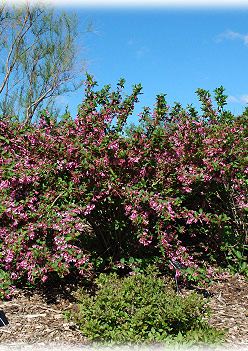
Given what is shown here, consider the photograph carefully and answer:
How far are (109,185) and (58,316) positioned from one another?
4.20 ft

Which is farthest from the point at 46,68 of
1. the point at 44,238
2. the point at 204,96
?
the point at 44,238

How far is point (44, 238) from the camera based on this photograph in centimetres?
454

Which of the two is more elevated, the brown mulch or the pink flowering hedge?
the pink flowering hedge

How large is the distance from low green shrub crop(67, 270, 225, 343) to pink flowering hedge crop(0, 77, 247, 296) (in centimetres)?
64

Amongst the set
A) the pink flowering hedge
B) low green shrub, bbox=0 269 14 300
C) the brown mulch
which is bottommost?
the brown mulch

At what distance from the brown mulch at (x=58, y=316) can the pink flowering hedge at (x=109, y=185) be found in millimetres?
266

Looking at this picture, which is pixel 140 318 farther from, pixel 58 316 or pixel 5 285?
pixel 5 285

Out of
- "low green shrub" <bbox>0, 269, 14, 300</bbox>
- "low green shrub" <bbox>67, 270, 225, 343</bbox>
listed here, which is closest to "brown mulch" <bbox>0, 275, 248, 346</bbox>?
"low green shrub" <bbox>0, 269, 14, 300</bbox>

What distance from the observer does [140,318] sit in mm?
3496

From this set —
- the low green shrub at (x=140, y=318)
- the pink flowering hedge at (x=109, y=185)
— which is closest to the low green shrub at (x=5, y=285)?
the pink flowering hedge at (x=109, y=185)

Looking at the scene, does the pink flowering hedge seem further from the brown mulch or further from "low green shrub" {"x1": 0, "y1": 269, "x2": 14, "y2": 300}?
the brown mulch

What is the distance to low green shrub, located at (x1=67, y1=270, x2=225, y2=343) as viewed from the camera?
3.41 metres

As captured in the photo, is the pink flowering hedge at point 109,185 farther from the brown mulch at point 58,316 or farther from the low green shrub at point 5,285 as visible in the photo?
the brown mulch at point 58,316

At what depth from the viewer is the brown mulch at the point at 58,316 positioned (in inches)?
150
